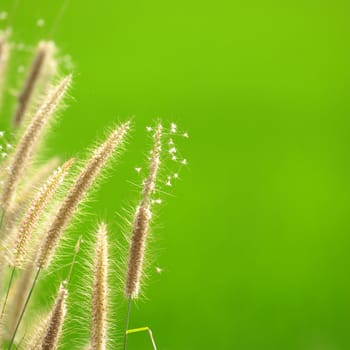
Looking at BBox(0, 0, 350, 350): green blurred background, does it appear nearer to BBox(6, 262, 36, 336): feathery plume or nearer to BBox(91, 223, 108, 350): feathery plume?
BBox(6, 262, 36, 336): feathery plume

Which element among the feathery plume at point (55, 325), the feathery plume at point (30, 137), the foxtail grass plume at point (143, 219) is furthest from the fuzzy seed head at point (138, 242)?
the feathery plume at point (30, 137)

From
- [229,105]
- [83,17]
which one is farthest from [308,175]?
[83,17]

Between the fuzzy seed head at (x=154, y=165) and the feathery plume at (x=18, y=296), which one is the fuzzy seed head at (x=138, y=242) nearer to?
the fuzzy seed head at (x=154, y=165)

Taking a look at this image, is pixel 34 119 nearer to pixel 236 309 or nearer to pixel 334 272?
pixel 236 309

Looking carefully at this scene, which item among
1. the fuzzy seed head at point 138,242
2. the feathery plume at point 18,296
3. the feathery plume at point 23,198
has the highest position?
the feathery plume at point 23,198

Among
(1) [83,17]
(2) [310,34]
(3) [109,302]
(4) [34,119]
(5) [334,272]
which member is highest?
(2) [310,34]

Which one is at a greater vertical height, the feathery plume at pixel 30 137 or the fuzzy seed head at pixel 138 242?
the feathery plume at pixel 30 137

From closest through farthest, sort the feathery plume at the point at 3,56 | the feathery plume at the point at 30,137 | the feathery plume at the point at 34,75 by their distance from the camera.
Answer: the feathery plume at the point at 30,137 < the feathery plume at the point at 3,56 < the feathery plume at the point at 34,75
